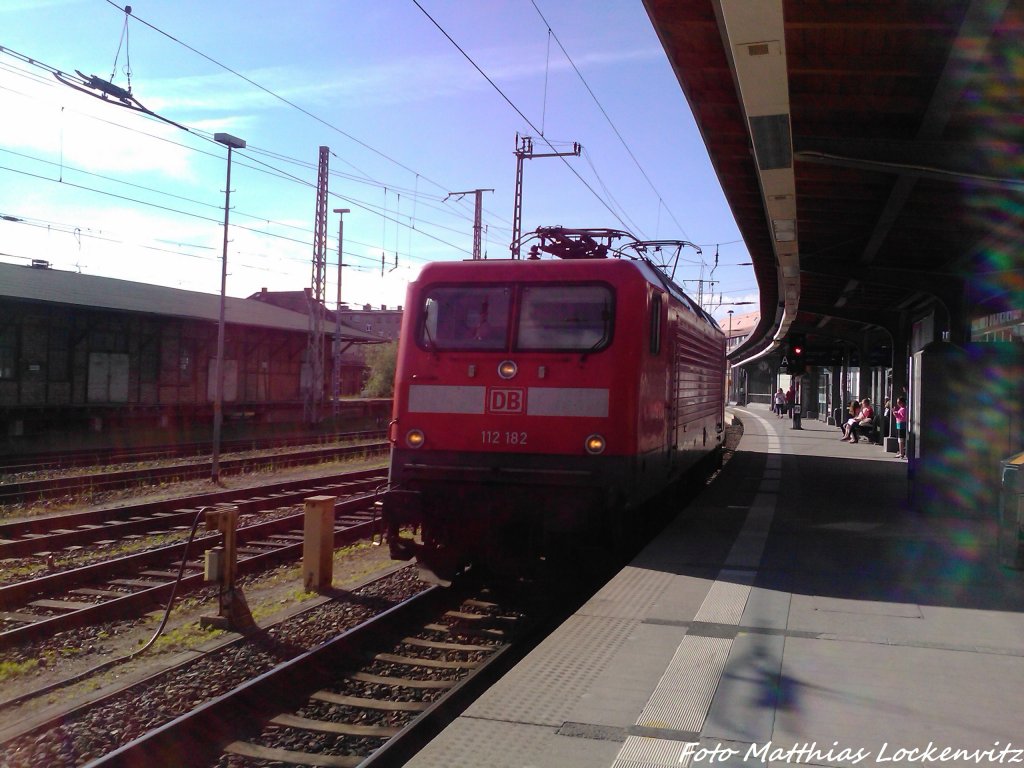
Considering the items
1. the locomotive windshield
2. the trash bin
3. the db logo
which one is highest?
the locomotive windshield

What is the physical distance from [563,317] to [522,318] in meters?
0.36

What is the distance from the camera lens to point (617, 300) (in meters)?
7.81

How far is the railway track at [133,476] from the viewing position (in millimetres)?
13734

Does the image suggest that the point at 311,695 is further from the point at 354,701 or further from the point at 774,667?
the point at 774,667

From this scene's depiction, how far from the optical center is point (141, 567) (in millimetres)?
9195

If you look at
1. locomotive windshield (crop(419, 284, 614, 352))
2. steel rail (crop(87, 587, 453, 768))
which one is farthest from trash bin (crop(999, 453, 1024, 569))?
steel rail (crop(87, 587, 453, 768))

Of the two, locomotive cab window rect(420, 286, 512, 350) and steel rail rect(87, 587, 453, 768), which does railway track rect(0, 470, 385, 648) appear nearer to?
steel rail rect(87, 587, 453, 768)

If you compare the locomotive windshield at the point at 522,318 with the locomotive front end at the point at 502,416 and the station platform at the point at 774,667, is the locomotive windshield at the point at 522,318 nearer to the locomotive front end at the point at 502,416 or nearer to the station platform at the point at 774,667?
the locomotive front end at the point at 502,416

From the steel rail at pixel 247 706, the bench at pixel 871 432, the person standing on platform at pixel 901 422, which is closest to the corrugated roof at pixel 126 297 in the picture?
the bench at pixel 871 432

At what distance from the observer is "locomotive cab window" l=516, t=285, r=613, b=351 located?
7.86 metres

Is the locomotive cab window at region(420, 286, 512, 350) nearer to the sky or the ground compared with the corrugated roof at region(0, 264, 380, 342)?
nearer to the ground

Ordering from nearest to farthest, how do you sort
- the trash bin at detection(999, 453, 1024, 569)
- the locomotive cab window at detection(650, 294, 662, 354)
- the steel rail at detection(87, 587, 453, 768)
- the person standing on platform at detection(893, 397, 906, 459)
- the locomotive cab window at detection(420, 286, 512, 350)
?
the steel rail at detection(87, 587, 453, 768), the trash bin at detection(999, 453, 1024, 569), the locomotive cab window at detection(420, 286, 512, 350), the locomotive cab window at detection(650, 294, 662, 354), the person standing on platform at detection(893, 397, 906, 459)

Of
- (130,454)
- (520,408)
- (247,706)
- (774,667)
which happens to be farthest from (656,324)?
(130,454)

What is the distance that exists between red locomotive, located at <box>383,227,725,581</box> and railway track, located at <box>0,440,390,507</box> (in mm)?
8017
